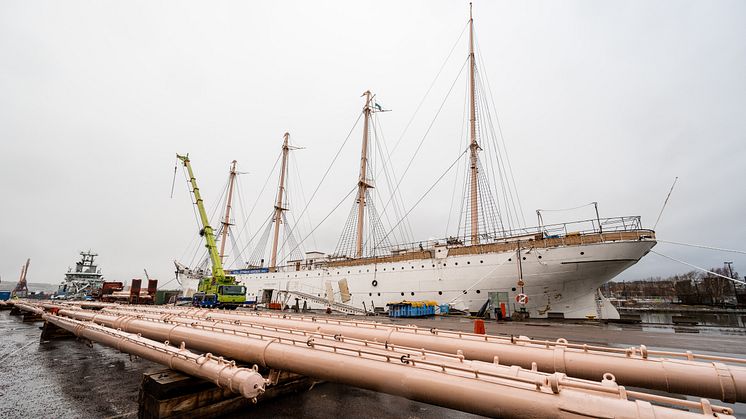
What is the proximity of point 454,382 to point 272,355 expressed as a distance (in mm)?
2605

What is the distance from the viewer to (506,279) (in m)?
22.0

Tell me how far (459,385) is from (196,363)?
3.53 m

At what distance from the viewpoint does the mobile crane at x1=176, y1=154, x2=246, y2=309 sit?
26.8m

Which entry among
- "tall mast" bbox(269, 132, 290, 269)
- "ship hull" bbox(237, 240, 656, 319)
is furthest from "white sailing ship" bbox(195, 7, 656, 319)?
"tall mast" bbox(269, 132, 290, 269)

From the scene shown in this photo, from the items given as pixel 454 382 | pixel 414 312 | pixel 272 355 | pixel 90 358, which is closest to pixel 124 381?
pixel 90 358

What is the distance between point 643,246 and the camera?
18.6m

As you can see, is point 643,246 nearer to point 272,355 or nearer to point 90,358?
point 272,355

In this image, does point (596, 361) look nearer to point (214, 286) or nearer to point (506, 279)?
point (506, 279)

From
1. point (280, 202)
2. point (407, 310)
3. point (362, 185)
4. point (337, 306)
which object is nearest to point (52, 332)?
point (407, 310)

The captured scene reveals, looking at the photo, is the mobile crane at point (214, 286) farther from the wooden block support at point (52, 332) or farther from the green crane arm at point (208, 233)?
the wooden block support at point (52, 332)

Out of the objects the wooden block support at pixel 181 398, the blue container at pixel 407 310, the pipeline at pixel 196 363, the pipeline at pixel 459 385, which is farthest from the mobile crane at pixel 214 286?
the pipeline at pixel 459 385

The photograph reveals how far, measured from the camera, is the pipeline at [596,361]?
3342 mm

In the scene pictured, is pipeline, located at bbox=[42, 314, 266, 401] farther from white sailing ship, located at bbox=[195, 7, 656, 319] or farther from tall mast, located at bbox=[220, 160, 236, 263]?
tall mast, located at bbox=[220, 160, 236, 263]

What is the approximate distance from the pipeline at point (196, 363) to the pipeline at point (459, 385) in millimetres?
585
